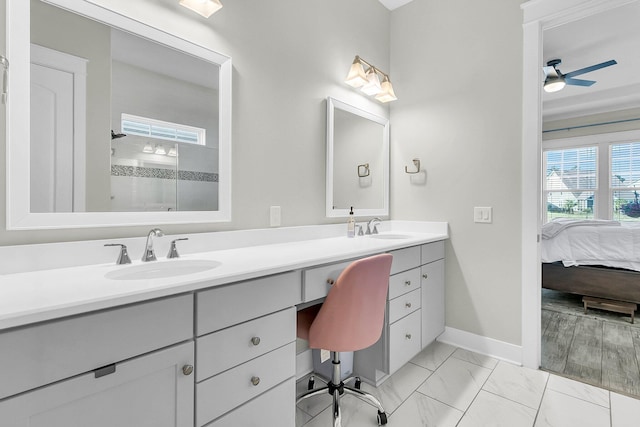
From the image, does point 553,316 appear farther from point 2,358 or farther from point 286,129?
point 2,358

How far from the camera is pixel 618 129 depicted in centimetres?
504

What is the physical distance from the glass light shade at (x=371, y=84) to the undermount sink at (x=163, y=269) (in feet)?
5.78

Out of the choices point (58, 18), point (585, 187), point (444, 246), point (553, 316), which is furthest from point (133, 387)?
point (585, 187)

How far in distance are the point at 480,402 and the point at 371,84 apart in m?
2.11

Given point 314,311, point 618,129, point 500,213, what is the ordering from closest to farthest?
point 314,311 → point 500,213 → point 618,129

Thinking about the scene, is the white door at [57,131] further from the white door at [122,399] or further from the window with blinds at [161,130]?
the white door at [122,399]

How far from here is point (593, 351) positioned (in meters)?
2.26

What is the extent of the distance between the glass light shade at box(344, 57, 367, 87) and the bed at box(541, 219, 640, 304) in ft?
8.51

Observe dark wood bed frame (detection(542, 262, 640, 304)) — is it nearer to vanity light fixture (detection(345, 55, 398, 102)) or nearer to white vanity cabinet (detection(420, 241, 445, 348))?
white vanity cabinet (detection(420, 241, 445, 348))

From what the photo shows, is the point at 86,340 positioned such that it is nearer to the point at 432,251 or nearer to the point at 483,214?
the point at 432,251

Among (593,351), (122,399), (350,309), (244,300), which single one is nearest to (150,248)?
(244,300)

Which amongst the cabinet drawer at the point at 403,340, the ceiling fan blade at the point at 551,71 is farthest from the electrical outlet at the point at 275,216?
the ceiling fan blade at the point at 551,71

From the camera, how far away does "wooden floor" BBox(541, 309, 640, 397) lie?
1932 mm

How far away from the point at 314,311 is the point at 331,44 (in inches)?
70.4
